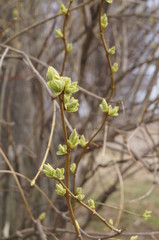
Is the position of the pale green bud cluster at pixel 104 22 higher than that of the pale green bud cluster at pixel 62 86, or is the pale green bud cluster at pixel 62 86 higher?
the pale green bud cluster at pixel 104 22

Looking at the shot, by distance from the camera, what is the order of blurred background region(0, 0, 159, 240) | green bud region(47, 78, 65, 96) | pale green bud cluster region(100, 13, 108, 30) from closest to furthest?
green bud region(47, 78, 65, 96) < pale green bud cluster region(100, 13, 108, 30) < blurred background region(0, 0, 159, 240)

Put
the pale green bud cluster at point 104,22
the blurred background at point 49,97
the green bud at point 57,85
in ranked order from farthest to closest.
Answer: the blurred background at point 49,97
the pale green bud cluster at point 104,22
the green bud at point 57,85

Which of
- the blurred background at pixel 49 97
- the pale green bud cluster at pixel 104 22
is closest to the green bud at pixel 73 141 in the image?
the pale green bud cluster at pixel 104 22

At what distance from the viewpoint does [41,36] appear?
2756 millimetres

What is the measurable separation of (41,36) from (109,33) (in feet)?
2.51


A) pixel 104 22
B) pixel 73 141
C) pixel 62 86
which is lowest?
pixel 73 141

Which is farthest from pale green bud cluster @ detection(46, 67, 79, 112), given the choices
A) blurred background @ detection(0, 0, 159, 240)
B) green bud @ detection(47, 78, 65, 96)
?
blurred background @ detection(0, 0, 159, 240)

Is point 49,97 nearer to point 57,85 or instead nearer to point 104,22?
point 104,22

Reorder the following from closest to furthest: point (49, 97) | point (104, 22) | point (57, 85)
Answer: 1. point (57, 85)
2. point (104, 22)
3. point (49, 97)

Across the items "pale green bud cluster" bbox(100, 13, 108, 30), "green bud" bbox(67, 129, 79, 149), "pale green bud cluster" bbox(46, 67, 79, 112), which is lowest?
"green bud" bbox(67, 129, 79, 149)

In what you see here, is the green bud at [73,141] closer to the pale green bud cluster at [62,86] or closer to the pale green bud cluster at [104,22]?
the pale green bud cluster at [62,86]

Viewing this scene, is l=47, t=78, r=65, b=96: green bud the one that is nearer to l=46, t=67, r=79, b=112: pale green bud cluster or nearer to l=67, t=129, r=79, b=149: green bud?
l=46, t=67, r=79, b=112: pale green bud cluster

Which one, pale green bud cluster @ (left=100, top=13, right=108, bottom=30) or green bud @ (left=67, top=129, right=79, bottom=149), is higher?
pale green bud cluster @ (left=100, top=13, right=108, bottom=30)

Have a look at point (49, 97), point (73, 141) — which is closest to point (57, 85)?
point (73, 141)
